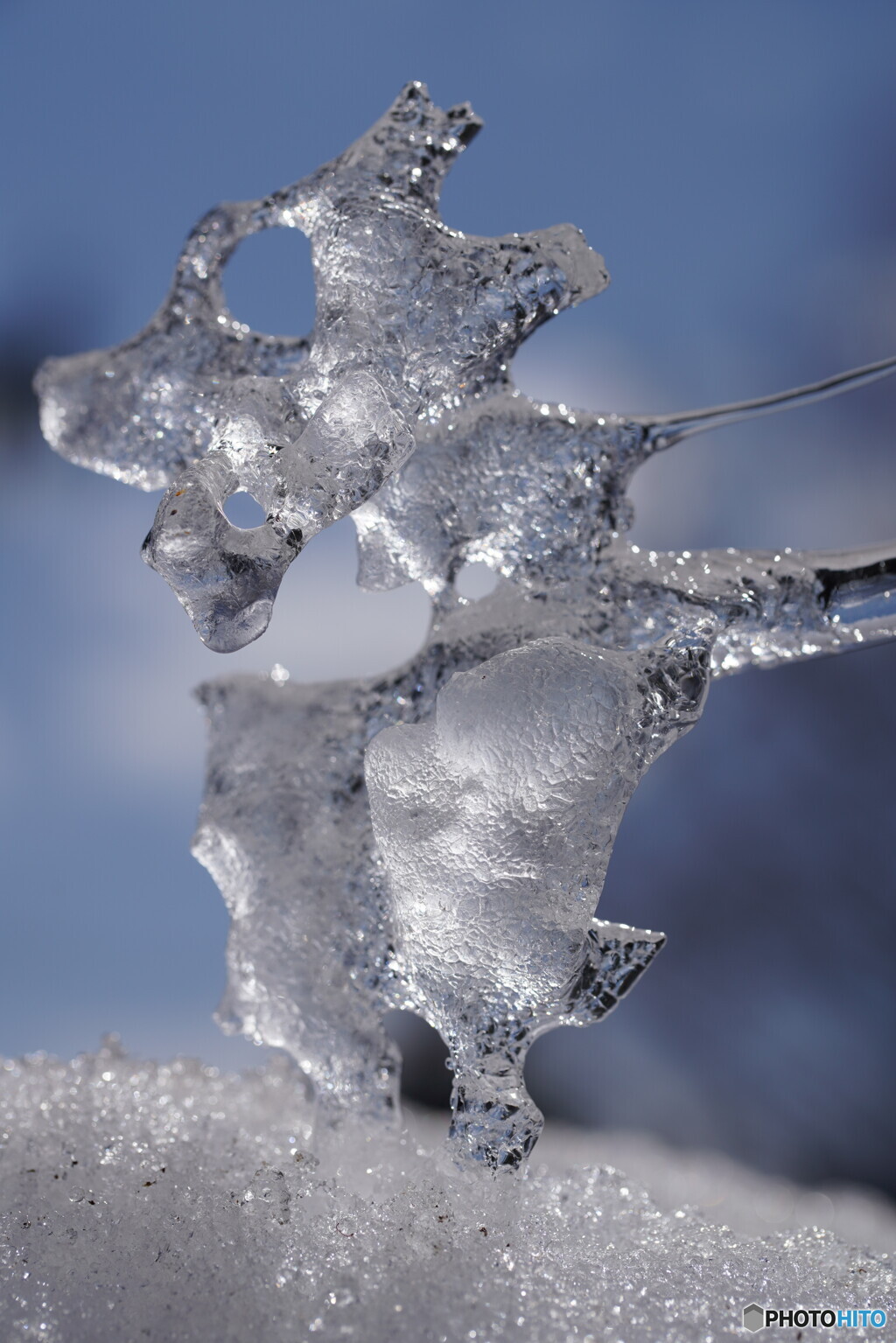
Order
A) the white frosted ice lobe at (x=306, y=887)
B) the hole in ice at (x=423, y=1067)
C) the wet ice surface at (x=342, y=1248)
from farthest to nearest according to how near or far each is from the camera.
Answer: the hole in ice at (x=423, y=1067) → the white frosted ice lobe at (x=306, y=887) → the wet ice surface at (x=342, y=1248)

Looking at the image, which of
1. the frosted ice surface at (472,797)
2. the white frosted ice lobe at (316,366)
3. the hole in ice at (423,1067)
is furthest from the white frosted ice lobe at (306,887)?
the hole in ice at (423,1067)

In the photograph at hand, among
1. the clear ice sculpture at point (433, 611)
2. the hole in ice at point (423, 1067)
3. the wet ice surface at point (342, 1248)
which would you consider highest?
the clear ice sculpture at point (433, 611)

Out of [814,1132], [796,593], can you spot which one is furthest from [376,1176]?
[814,1132]

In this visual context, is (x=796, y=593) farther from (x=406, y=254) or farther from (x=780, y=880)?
(x=780, y=880)

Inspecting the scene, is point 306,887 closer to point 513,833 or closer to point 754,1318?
point 513,833

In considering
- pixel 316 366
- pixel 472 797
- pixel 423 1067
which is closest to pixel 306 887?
pixel 472 797

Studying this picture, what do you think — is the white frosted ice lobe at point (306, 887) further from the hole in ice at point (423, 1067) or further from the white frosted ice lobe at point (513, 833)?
the hole in ice at point (423, 1067)
